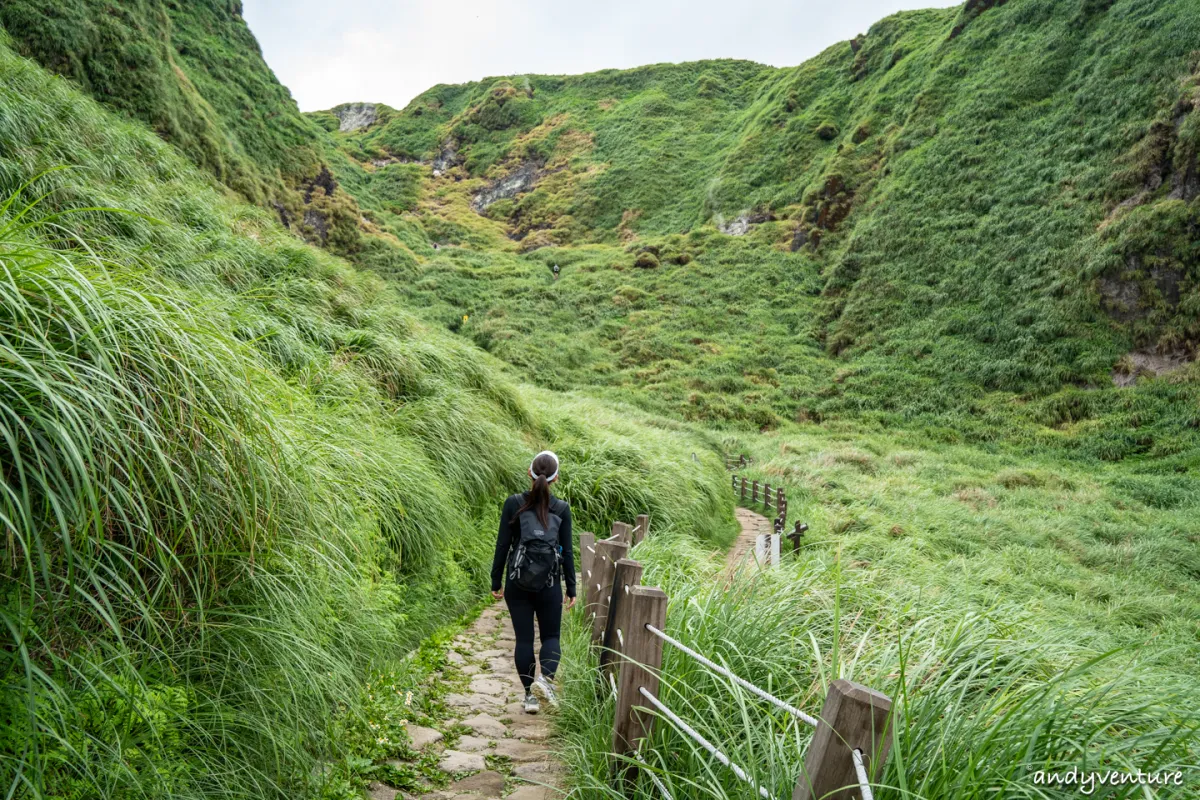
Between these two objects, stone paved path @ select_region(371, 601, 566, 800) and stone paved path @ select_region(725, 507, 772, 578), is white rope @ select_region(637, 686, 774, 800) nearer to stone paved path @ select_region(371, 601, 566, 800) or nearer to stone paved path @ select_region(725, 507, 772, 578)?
stone paved path @ select_region(371, 601, 566, 800)

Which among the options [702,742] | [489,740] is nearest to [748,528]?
[489,740]

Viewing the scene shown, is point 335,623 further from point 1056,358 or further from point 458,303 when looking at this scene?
point 458,303

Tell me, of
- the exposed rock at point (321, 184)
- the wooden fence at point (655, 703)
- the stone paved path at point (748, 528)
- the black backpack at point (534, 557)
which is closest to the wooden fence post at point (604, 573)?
the wooden fence at point (655, 703)

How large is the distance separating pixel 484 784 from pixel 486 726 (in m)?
0.66

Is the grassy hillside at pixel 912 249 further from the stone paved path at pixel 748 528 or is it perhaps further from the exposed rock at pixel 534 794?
the exposed rock at pixel 534 794

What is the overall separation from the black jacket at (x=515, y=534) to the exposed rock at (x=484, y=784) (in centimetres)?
119

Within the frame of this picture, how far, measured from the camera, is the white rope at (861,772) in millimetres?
1237

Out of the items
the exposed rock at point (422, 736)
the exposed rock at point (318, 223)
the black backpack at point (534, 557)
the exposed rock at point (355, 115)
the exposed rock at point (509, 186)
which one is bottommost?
the exposed rock at point (422, 736)

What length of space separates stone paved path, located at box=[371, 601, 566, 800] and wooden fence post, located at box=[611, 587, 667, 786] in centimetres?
36

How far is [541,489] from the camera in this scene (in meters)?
3.83

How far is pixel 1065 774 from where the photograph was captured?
153cm

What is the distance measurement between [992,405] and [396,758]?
998 inches

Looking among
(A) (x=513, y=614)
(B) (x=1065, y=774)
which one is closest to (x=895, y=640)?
(B) (x=1065, y=774)

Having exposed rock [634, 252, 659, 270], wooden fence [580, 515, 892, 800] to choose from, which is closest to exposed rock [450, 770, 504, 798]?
wooden fence [580, 515, 892, 800]
